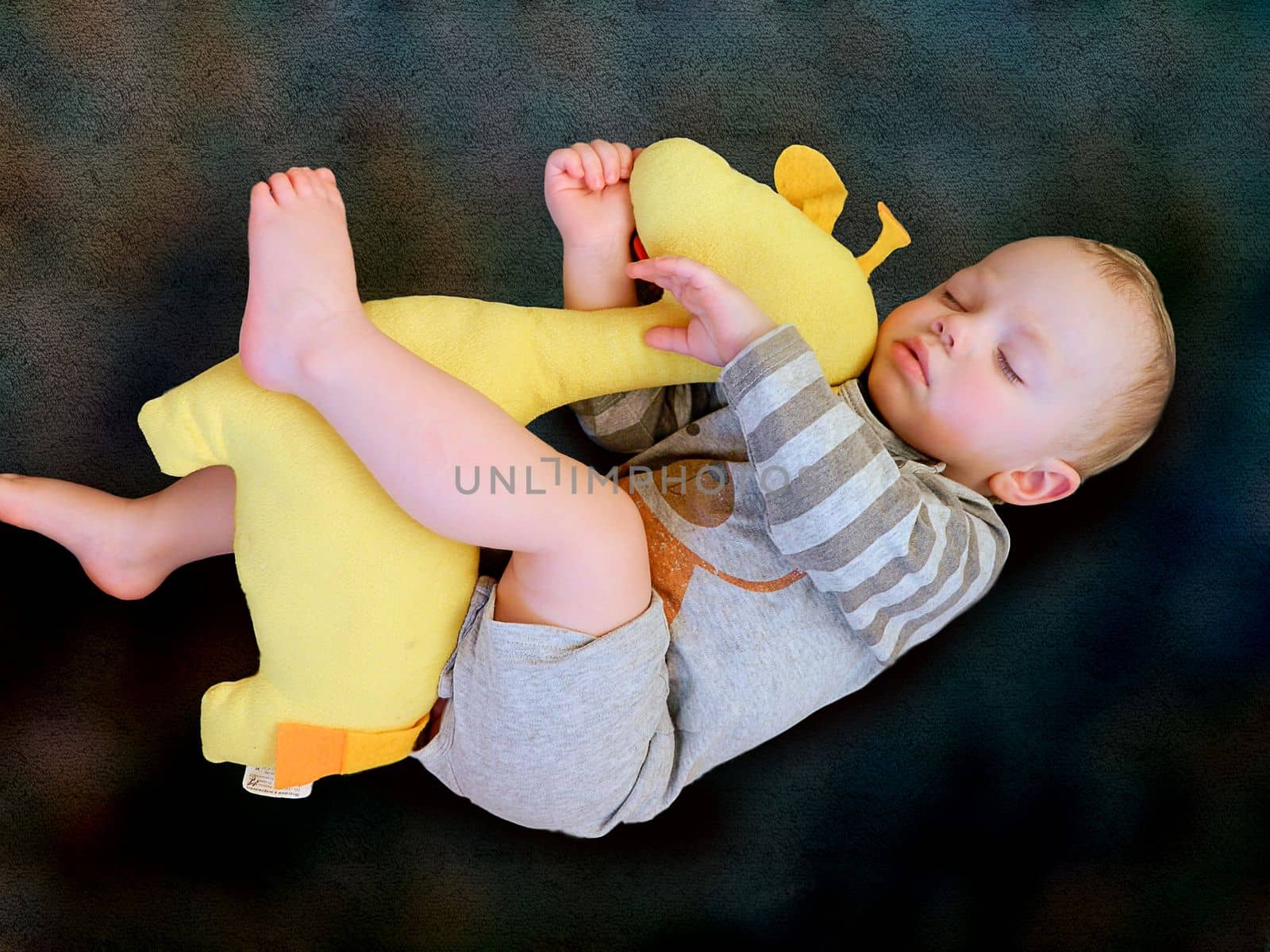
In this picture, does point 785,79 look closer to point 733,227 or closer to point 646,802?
point 733,227

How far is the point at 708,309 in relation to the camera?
28.7 inches

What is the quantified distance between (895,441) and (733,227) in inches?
9.8

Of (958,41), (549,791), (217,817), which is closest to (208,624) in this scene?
(217,817)

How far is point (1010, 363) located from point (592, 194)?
39 cm

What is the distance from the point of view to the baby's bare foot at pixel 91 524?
2.77ft

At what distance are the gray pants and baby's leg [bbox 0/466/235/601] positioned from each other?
0.85 feet

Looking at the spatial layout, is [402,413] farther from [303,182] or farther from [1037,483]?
[1037,483]

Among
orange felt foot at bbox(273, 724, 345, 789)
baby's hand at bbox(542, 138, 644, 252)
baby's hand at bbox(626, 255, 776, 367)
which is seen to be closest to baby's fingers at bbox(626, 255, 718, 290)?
baby's hand at bbox(626, 255, 776, 367)

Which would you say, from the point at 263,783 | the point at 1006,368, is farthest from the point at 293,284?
the point at 1006,368

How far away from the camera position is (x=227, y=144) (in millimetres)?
994

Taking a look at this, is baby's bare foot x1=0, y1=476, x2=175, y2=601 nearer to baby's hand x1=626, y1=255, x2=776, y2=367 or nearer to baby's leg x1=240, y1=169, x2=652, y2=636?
baby's leg x1=240, y1=169, x2=652, y2=636

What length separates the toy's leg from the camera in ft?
2.15

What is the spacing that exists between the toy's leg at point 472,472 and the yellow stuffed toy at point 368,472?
0.04 meters

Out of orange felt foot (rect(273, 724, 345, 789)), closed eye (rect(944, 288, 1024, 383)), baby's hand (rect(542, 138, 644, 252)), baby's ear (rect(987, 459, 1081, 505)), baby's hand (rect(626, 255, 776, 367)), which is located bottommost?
orange felt foot (rect(273, 724, 345, 789))
